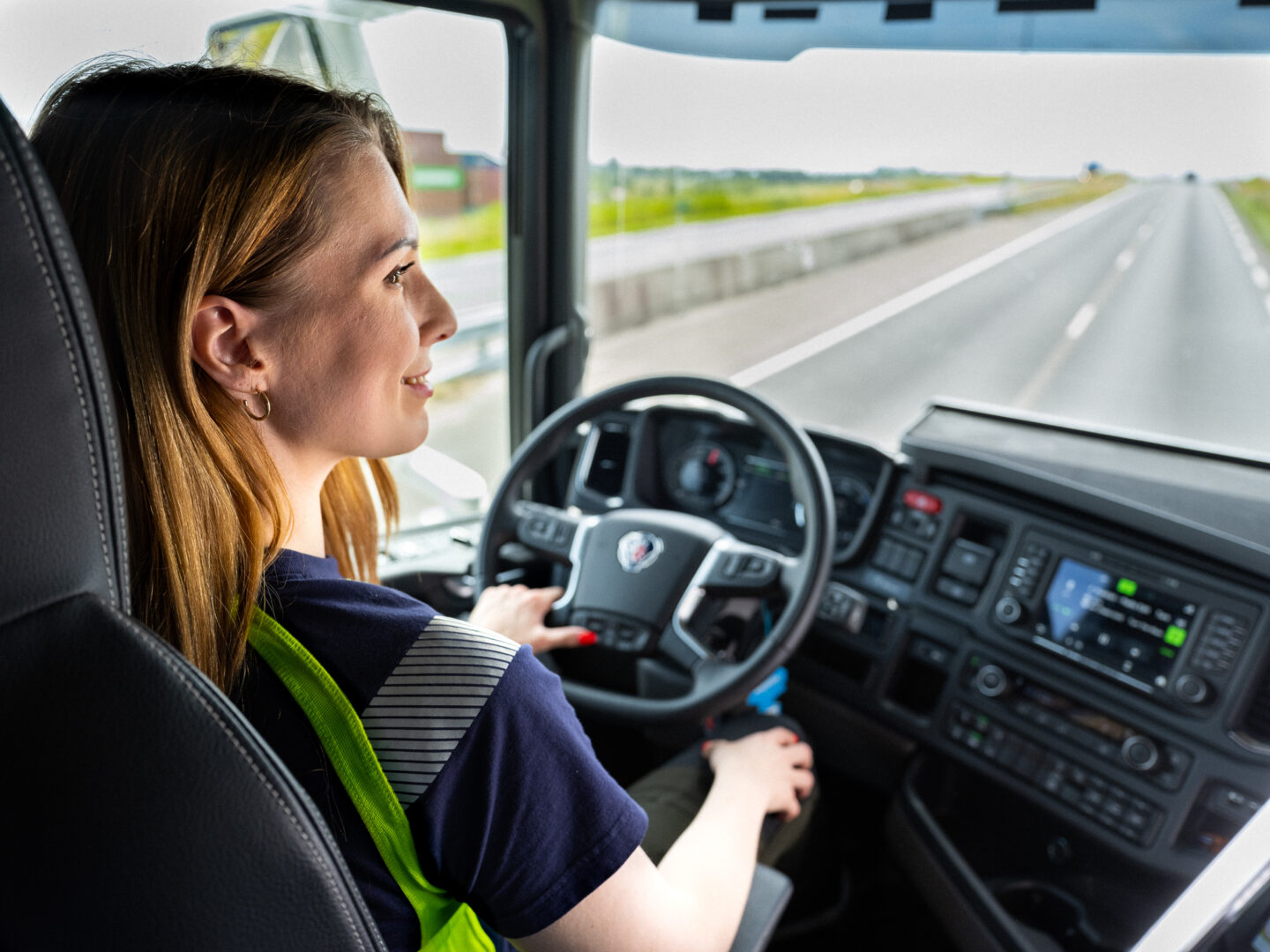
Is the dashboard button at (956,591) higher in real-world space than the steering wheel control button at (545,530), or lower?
lower

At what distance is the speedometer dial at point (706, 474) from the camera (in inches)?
85.6

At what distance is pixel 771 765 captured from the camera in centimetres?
142

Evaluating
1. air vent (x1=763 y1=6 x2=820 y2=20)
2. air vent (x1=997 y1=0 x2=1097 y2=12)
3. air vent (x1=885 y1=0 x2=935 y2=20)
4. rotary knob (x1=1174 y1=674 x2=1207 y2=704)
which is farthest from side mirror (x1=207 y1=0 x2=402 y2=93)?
rotary knob (x1=1174 y1=674 x2=1207 y2=704)

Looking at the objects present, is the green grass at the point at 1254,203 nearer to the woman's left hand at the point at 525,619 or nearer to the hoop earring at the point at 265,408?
the woman's left hand at the point at 525,619

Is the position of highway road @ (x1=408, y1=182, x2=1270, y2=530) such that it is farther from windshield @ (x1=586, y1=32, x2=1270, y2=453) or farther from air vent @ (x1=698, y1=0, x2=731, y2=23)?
air vent @ (x1=698, y1=0, x2=731, y2=23)

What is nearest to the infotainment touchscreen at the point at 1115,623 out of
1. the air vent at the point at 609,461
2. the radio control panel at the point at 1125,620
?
the radio control panel at the point at 1125,620

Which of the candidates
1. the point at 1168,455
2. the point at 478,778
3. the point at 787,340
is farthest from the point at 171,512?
the point at 787,340

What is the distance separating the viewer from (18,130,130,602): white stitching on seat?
610mm

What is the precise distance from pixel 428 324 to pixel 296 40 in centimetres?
127

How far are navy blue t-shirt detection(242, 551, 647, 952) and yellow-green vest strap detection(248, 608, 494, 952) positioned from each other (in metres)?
0.01

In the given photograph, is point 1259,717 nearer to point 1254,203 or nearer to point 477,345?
point 1254,203

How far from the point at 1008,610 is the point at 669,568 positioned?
645 mm

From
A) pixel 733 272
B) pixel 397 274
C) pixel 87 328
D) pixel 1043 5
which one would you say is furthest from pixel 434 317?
pixel 733 272

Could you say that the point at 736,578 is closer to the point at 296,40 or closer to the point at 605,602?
the point at 605,602
